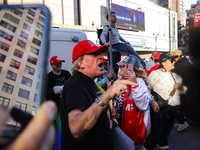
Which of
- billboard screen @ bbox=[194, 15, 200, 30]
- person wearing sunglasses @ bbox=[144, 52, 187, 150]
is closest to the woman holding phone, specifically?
person wearing sunglasses @ bbox=[144, 52, 187, 150]

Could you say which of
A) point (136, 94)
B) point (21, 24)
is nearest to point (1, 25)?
point (21, 24)

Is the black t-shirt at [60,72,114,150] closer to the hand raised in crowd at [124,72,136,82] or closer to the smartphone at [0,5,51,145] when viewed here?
the smartphone at [0,5,51,145]

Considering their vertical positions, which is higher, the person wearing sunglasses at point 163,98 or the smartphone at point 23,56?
the smartphone at point 23,56

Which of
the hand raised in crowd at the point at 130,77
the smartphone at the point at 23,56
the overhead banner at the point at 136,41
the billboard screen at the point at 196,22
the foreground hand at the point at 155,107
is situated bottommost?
the foreground hand at the point at 155,107

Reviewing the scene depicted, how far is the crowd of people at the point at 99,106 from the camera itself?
500 millimetres

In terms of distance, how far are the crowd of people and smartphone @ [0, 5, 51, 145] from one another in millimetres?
36

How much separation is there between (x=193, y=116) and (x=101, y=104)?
57 cm

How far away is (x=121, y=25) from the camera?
839 inches

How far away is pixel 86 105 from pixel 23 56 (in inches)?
35.5

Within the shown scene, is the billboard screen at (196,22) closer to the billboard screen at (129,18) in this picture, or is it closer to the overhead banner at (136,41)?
the billboard screen at (129,18)

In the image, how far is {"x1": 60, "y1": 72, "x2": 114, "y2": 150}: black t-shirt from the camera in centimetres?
136

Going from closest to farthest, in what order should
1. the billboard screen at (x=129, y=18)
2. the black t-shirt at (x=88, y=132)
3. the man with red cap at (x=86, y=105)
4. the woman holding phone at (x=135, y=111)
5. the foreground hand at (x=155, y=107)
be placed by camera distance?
the man with red cap at (x=86, y=105), the black t-shirt at (x=88, y=132), the woman holding phone at (x=135, y=111), the foreground hand at (x=155, y=107), the billboard screen at (x=129, y=18)

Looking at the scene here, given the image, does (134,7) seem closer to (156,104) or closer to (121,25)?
(121,25)

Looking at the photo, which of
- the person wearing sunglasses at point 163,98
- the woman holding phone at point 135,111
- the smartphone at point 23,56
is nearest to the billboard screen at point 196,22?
the smartphone at point 23,56
